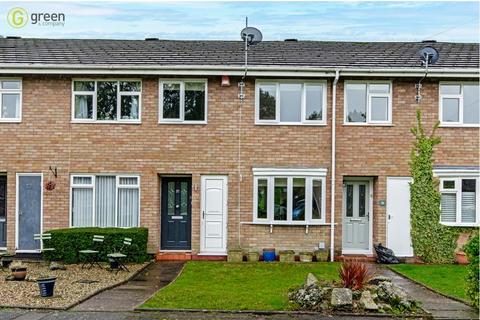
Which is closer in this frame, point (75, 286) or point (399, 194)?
point (75, 286)

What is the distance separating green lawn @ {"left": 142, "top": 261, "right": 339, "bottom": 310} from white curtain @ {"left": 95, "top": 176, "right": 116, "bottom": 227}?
9.14 feet

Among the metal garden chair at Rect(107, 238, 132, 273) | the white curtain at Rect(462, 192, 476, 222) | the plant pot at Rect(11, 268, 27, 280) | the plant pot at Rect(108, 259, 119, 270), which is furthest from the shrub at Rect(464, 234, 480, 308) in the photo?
the plant pot at Rect(11, 268, 27, 280)

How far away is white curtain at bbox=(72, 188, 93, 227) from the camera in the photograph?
17125 mm

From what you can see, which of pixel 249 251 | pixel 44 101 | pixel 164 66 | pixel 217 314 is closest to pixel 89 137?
pixel 44 101

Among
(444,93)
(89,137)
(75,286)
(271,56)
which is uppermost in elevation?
(271,56)

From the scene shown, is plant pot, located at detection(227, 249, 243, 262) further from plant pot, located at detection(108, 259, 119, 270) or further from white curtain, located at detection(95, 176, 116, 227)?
white curtain, located at detection(95, 176, 116, 227)

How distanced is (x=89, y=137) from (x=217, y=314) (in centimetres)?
879

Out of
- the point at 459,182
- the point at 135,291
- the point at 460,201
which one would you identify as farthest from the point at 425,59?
the point at 135,291

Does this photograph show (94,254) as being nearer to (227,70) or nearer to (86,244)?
(86,244)

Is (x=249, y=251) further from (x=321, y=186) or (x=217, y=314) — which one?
(x=217, y=314)

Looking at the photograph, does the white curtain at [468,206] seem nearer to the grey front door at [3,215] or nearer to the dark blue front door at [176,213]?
the dark blue front door at [176,213]

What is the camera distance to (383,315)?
9.87 metres

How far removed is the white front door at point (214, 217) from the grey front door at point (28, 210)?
461 cm

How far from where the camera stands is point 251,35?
60.5 feet
